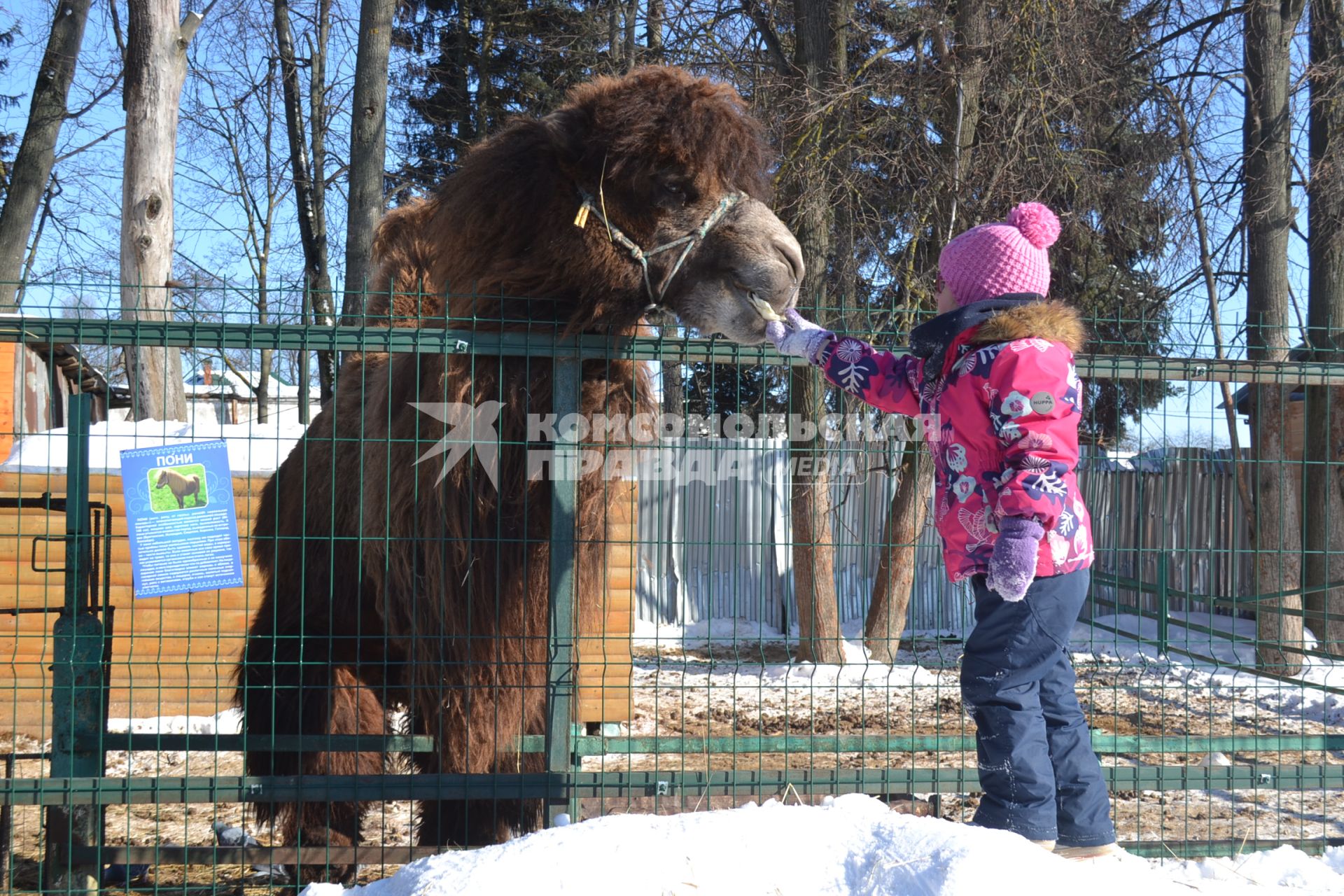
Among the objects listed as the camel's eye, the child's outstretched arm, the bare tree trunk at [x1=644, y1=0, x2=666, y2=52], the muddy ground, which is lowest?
the muddy ground

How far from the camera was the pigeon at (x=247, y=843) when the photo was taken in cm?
444

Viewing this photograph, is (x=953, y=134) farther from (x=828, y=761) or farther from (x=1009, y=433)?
(x=1009, y=433)

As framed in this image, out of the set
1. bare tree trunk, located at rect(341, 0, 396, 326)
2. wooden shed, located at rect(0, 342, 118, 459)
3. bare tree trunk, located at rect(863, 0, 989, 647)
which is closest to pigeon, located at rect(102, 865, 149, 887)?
bare tree trunk, located at rect(863, 0, 989, 647)

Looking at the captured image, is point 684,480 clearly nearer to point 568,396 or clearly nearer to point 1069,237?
point 568,396

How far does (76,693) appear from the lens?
3.79 m

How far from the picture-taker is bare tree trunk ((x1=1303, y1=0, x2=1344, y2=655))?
10500 millimetres

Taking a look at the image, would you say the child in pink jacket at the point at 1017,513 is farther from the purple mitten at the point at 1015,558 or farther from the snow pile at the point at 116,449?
the snow pile at the point at 116,449

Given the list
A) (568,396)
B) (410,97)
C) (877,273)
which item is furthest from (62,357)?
(568,396)

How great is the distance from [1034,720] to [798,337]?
4.66 ft

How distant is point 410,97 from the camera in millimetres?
17469

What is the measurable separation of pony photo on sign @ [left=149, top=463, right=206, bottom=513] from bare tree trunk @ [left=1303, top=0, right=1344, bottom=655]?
1048 centimetres

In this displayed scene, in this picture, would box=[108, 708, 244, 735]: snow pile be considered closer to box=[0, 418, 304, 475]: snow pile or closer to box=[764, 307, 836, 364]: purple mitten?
box=[0, 418, 304, 475]: snow pile

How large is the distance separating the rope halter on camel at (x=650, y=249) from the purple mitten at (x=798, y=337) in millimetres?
385

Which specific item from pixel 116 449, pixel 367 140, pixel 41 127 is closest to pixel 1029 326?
pixel 116 449
